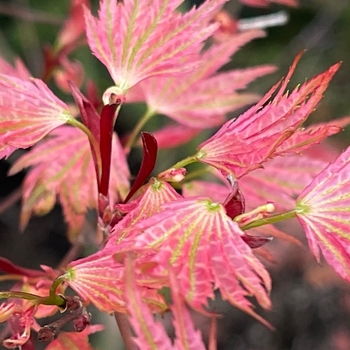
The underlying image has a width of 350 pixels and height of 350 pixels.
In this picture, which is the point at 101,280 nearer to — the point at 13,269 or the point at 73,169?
the point at 13,269

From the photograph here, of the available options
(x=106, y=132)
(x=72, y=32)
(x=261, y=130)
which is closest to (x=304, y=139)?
(x=261, y=130)

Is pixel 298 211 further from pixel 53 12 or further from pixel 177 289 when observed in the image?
pixel 53 12

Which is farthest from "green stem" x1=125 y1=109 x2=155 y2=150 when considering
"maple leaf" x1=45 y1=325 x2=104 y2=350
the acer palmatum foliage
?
"maple leaf" x1=45 y1=325 x2=104 y2=350

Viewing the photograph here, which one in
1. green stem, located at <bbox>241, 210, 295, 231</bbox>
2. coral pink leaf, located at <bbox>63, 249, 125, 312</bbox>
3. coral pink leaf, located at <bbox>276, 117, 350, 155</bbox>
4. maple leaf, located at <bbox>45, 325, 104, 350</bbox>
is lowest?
maple leaf, located at <bbox>45, 325, 104, 350</bbox>

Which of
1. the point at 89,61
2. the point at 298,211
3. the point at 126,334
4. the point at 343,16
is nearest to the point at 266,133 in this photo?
the point at 298,211

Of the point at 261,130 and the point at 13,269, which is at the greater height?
the point at 261,130

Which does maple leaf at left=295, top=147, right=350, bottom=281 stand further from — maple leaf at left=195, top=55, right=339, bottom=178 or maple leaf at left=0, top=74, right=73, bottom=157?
maple leaf at left=0, top=74, right=73, bottom=157
